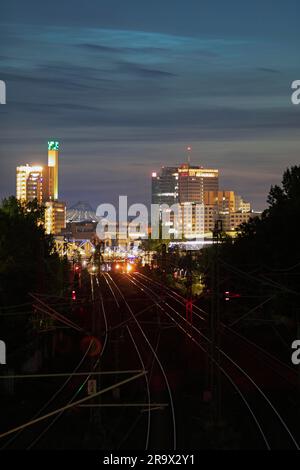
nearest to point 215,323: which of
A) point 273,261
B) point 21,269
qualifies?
point 21,269

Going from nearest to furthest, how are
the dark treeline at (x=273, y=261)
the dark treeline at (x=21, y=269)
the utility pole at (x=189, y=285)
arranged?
the utility pole at (x=189, y=285) < the dark treeline at (x=21, y=269) < the dark treeline at (x=273, y=261)

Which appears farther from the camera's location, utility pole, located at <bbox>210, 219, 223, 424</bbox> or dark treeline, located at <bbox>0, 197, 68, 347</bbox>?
dark treeline, located at <bbox>0, 197, 68, 347</bbox>

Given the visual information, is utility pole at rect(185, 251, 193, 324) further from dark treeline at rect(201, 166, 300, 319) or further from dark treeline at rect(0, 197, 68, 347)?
dark treeline at rect(0, 197, 68, 347)

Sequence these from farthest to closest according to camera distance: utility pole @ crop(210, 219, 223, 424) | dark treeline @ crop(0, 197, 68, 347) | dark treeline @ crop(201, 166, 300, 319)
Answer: dark treeline @ crop(201, 166, 300, 319) < dark treeline @ crop(0, 197, 68, 347) < utility pole @ crop(210, 219, 223, 424)

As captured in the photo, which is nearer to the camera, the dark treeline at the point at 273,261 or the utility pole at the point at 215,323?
the utility pole at the point at 215,323

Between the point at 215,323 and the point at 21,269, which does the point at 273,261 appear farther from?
the point at 215,323

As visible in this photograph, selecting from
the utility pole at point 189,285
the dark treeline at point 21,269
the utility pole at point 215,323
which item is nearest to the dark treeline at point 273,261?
the utility pole at point 189,285

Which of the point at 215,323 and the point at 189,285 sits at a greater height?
the point at 189,285

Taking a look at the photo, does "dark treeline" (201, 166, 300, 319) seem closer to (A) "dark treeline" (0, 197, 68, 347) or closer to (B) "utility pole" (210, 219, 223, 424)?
(A) "dark treeline" (0, 197, 68, 347)

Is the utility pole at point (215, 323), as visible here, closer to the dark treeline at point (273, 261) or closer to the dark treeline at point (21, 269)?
the dark treeline at point (21, 269)

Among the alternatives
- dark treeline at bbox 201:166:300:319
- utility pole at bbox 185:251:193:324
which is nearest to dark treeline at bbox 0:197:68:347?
utility pole at bbox 185:251:193:324

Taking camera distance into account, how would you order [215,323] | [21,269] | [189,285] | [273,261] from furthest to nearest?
[273,261]
[21,269]
[189,285]
[215,323]

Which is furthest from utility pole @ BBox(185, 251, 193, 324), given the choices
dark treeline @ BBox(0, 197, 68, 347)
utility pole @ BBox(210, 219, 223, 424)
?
utility pole @ BBox(210, 219, 223, 424)


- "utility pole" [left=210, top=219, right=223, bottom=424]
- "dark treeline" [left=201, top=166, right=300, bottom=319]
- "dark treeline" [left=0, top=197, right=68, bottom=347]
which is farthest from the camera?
"dark treeline" [left=201, top=166, right=300, bottom=319]
